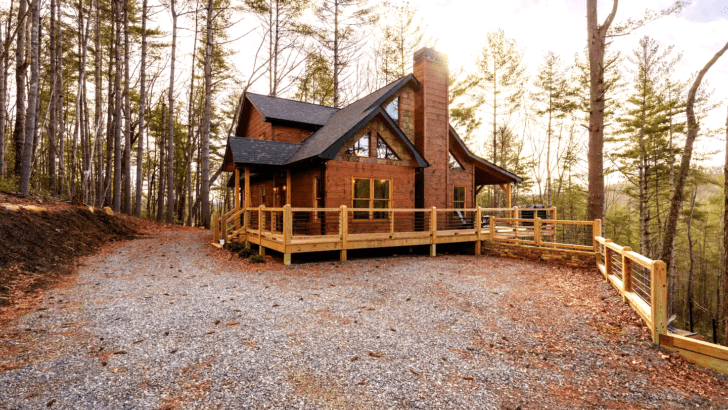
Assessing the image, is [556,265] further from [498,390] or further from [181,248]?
[181,248]

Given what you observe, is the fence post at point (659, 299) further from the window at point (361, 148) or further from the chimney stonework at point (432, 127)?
the chimney stonework at point (432, 127)

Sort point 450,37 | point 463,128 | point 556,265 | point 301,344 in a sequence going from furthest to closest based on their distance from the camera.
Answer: point 463,128
point 450,37
point 556,265
point 301,344

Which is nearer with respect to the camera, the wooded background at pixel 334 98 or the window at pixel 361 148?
the window at pixel 361 148

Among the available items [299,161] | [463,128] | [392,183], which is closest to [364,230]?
[392,183]

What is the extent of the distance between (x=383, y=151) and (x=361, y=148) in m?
0.95

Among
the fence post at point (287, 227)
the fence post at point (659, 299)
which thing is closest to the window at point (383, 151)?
the fence post at point (287, 227)

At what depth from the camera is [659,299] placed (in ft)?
14.1

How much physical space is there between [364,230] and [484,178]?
9.06 meters

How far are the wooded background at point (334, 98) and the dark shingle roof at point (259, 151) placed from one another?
6638 mm

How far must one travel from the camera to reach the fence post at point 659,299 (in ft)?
14.0

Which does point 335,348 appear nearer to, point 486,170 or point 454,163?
point 454,163

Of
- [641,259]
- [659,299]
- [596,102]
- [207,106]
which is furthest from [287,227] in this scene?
[207,106]

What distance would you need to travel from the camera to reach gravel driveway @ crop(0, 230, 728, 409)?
3059 millimetres

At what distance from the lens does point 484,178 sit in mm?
17641
